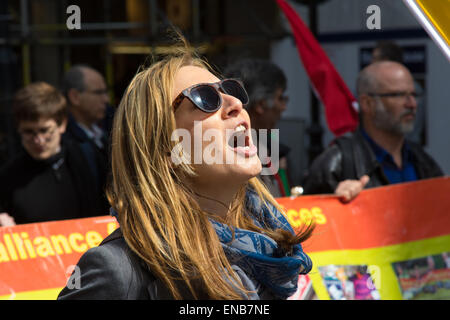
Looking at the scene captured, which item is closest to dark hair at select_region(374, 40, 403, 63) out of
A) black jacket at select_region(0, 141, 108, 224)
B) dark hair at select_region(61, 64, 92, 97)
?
dark hair at select_region(61, 64, 92, 97)

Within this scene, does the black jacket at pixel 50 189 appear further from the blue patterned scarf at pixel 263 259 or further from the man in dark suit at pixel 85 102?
the blue patterned scarf at pixel 263 259

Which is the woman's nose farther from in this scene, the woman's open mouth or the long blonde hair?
the long blonde hair

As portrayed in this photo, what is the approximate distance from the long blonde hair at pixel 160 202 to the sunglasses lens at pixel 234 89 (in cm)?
14

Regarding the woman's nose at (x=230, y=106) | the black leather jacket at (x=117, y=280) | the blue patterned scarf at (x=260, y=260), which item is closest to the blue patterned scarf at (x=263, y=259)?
the blue patterned scarf at (x=260, y=260)

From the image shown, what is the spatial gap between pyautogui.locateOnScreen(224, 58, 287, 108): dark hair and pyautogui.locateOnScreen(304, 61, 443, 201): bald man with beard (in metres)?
0.54

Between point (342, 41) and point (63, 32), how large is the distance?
157 inches

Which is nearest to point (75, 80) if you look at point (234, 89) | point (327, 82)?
point (327, 82)

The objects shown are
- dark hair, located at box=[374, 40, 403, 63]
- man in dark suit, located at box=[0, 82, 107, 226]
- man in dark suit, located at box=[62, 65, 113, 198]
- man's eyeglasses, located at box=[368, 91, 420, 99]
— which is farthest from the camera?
dark hair, located at box=[374, 40, 403, 63]

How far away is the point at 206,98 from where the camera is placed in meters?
1.72

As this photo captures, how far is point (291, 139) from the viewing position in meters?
5.20

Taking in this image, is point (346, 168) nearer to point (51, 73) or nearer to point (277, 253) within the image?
point (277, 253)

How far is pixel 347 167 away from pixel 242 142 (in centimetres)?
186

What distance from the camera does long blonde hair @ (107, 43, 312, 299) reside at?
5.22 ft
